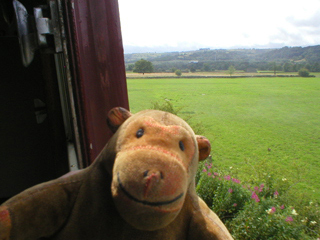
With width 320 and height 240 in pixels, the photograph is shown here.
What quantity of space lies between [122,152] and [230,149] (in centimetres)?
829

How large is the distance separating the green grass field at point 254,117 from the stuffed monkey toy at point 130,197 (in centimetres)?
359

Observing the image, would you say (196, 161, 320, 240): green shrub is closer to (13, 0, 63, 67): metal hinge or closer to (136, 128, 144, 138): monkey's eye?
(136, 128, 144, 138): monkey's eye

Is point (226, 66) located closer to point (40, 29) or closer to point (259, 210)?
point (259, 210)

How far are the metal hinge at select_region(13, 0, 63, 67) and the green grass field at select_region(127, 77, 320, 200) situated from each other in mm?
3850

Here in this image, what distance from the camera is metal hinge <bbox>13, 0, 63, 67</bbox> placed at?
1.03m

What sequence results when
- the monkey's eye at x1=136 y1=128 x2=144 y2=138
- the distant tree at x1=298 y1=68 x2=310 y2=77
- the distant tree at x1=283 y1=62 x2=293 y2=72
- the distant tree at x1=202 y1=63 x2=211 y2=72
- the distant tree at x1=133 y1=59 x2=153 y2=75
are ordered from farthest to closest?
the distant tree at x1=202 y1=63 x2=211 y2=72 → the distant tree at x1=283 y1=62 x2=293 y2=72 → the distant tree at x1=298 y1=68 x2=310 y2=77 → the distant tree at x1=133 y1=59 x2=153 y2=75 → the monkey's eye at x1=136 y1=128 x2=144 y2=138

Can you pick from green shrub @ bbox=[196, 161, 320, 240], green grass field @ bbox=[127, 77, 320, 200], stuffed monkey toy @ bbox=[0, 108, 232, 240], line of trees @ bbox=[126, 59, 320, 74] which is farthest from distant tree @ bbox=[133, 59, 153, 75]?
stuffed monkey toy @ bbox=[0, 108, 232, 240]

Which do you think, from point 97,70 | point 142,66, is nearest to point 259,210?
point 97,70

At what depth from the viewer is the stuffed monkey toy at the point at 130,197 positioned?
2.28 ft

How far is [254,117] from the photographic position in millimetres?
11141

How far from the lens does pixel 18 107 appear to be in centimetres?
246

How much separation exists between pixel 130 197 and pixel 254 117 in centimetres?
1131

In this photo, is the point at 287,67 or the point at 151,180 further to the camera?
the point at 287,67

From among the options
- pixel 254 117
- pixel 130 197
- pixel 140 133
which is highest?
pixel 140 133
